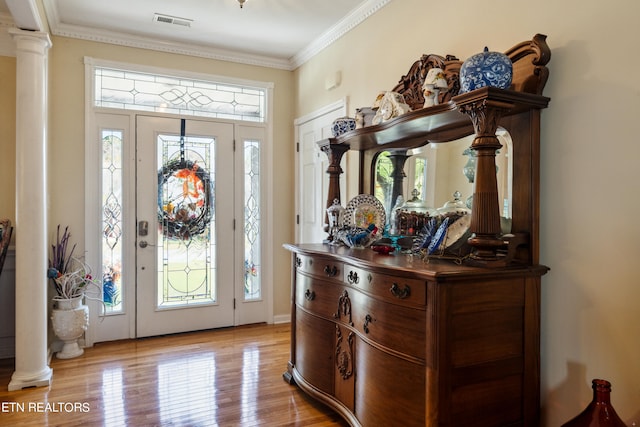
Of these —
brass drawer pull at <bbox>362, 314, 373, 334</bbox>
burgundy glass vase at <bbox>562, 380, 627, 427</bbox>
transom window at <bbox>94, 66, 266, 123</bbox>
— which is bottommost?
burgundy glass vase at <bbox>562, 380, 627, 427</bbox>

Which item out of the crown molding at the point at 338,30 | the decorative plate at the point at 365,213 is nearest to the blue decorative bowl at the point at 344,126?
the decorative plate at the point at 365,213

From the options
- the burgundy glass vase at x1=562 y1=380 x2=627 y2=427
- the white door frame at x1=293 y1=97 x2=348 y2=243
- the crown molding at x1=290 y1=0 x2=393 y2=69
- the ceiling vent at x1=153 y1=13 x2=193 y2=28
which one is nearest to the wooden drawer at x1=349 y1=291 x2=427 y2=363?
the burgundy glass vase at x1=562 y1=380 x2=627 y2=427

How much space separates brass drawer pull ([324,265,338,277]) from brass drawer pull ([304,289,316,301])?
22cm

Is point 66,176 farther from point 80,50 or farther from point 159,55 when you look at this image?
point 159,55

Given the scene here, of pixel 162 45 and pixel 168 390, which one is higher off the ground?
pixel 162 45

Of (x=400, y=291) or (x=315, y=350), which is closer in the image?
(x=400, y=291)

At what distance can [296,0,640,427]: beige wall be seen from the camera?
5.29ft

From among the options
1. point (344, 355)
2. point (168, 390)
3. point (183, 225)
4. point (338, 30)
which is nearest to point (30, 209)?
point (183, 225)

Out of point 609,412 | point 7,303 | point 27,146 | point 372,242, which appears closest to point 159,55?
point 27,146

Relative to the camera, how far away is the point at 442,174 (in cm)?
243

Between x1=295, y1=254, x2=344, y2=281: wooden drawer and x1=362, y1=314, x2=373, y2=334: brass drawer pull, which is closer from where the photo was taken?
x1=362, y1=314, x2=373, y2=334: brass drawer pull

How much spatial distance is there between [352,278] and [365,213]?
669mm

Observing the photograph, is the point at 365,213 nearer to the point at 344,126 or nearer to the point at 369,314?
the point at 344,126

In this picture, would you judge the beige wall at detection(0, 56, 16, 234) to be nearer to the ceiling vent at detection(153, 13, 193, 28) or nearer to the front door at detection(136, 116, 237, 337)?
the front door at detection(136, 116, 237, 337)
